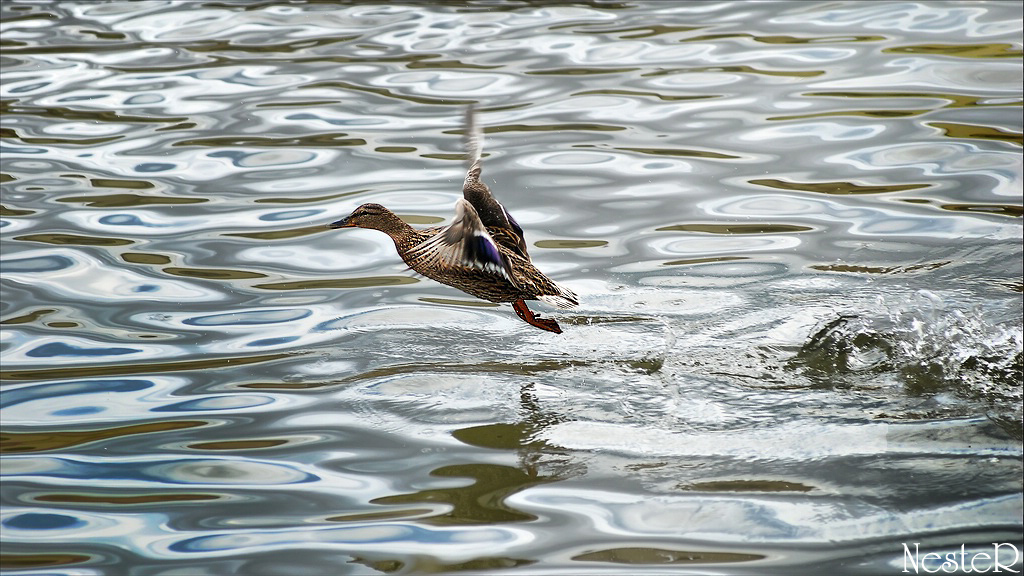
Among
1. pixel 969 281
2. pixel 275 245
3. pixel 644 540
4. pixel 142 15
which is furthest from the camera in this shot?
pixel 142 15

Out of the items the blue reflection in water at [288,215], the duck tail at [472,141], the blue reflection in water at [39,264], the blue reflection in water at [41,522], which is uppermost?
the duck tail at [472,141]

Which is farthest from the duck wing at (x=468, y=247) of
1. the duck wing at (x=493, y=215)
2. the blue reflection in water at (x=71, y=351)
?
the blue reflection in water at (x=71, y=351)

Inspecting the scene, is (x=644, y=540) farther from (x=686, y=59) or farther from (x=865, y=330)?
(x=686, y=59)

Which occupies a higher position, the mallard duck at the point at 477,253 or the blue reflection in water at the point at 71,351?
the mallard duck at the point at 477,253

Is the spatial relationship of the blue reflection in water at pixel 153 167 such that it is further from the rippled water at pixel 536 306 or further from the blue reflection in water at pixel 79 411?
the blue reflection in water at pixel 79 411

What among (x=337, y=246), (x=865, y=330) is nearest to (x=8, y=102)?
(x=337, y=246)

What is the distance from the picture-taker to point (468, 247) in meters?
4.68

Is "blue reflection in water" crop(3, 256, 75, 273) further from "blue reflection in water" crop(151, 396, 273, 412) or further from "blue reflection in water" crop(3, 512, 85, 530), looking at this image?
"blue reflection in water" crop(3, 512, 85, 530)

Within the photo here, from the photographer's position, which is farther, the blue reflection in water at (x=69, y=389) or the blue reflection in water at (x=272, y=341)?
the blue reflection in water at (x=272, y=341)

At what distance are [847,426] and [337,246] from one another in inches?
142

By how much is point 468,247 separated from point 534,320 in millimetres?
792

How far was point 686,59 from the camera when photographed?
1008 cm

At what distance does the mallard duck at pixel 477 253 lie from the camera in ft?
15.4

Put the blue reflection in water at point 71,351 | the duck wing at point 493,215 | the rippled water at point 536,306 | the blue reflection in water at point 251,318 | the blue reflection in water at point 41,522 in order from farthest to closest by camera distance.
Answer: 1. the blue reflection in water at point 251,318
2. the blue reflection in water at point 71,351
3. the duck wing at point 493,215
4. the blue reflection in water at point 41,522
5. the rippled water at point 536,306
